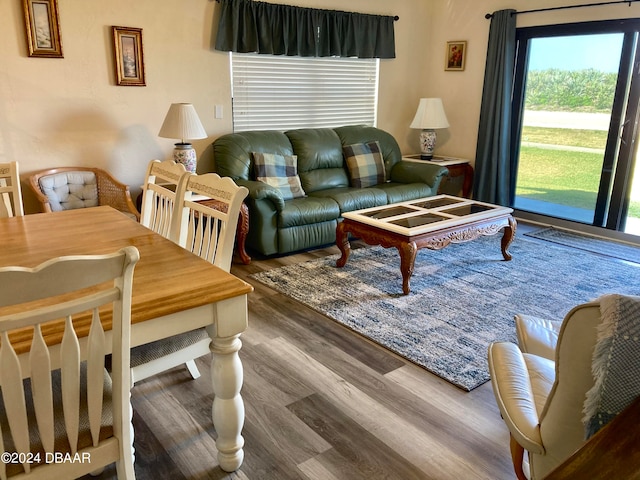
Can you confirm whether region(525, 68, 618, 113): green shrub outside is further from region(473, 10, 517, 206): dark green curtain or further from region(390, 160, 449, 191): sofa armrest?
region(390, 160, 449, 191): sofa armrest

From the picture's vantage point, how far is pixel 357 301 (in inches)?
132

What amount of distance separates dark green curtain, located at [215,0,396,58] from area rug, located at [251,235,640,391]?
2.11m

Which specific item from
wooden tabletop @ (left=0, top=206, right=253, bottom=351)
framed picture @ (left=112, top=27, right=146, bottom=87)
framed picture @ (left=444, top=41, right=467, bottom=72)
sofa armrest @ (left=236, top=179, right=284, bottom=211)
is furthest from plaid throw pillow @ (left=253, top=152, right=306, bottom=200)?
framed picture @ (left=444, top=41, right=467, bottom=72)

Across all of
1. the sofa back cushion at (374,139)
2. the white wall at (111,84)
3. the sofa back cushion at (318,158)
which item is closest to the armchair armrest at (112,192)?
the white wall at (111,84)

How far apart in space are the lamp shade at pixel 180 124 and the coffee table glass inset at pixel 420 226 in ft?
4.55

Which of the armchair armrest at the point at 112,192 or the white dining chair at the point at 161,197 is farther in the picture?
the armchair armrest at the point at 112,192

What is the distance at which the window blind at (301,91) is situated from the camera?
481 cm

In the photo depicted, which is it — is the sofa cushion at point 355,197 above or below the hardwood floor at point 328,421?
above

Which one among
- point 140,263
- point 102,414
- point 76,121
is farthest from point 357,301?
point 76,121

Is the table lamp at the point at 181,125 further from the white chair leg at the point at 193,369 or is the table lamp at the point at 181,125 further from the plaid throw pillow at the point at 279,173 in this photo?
the white chair leg at the point at 193,369

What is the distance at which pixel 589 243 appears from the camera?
4762mm

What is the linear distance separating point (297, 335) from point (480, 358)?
3.32 feet

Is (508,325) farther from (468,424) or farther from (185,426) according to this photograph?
(185,426)

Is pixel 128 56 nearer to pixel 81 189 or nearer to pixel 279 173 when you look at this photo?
pixel 81 189
